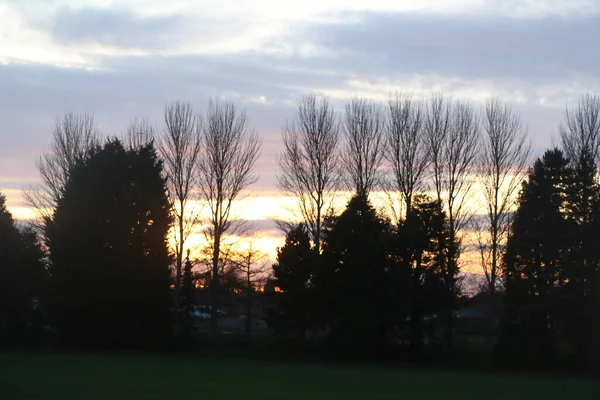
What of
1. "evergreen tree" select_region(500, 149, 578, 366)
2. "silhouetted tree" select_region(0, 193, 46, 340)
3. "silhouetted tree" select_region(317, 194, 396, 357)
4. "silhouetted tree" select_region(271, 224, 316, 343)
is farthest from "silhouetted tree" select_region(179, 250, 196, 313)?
"evergreen tree" select_region(500, 149, 578, 366)

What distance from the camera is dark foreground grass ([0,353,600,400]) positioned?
839 inches

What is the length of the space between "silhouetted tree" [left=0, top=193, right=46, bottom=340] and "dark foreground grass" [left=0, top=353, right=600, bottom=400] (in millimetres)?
17227

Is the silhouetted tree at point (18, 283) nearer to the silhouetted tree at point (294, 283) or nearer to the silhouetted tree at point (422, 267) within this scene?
the silhouetted tree at point (294, 283)

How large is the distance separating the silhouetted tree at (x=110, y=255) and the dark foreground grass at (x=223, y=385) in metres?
13.0

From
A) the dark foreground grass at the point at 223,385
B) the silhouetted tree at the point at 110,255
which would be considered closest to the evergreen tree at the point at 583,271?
the dark foreground grass at the point at 223,385

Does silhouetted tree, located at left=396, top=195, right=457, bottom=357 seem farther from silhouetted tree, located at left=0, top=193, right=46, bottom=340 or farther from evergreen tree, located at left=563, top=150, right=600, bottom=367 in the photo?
silhouetted tree, located at left=0, top=193, right=46, bottom=340

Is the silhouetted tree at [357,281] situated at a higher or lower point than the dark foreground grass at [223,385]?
higher

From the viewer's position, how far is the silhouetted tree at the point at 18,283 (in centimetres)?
5003

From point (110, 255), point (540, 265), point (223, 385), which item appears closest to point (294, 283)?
point (110, 255)

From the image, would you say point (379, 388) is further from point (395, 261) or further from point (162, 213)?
point (162, 213)

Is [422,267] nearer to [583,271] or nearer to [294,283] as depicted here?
[294,283]

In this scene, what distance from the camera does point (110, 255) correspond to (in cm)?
4766

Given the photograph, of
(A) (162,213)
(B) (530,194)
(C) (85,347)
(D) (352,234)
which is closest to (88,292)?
(C) (85,347)

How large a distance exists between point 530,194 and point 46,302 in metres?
34.5
